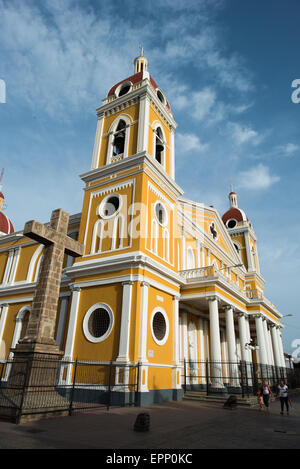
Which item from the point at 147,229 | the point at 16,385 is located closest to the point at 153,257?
the point at 147,229

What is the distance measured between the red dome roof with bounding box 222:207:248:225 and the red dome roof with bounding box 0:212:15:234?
2468cm

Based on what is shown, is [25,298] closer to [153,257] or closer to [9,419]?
[153,257]

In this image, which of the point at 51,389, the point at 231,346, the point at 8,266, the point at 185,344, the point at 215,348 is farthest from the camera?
the point at 8,266

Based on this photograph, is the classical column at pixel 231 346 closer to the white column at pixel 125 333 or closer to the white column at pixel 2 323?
the white column at pixel 125 333

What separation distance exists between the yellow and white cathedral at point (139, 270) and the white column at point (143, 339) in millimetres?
46

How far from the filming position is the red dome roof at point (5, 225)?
35219 mm

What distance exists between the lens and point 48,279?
11.0 m

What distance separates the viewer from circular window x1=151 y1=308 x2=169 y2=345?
50.6 ft

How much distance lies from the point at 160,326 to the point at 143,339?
7.70 feet

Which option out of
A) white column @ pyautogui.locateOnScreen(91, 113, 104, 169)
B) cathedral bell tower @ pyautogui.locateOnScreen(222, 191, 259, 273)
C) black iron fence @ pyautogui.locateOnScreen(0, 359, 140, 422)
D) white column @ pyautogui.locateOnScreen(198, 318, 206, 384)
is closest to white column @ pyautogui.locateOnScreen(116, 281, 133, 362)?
black iron fence @ pyautogui.locateOnScreen(0, 359, 140, 422)

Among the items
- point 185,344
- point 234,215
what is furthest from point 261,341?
point 234,215

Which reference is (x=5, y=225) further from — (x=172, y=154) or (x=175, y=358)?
(x=175, y=358)

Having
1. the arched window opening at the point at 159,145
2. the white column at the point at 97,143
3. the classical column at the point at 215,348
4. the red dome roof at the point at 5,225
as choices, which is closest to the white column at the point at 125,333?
the classical column at the point at 215,348
